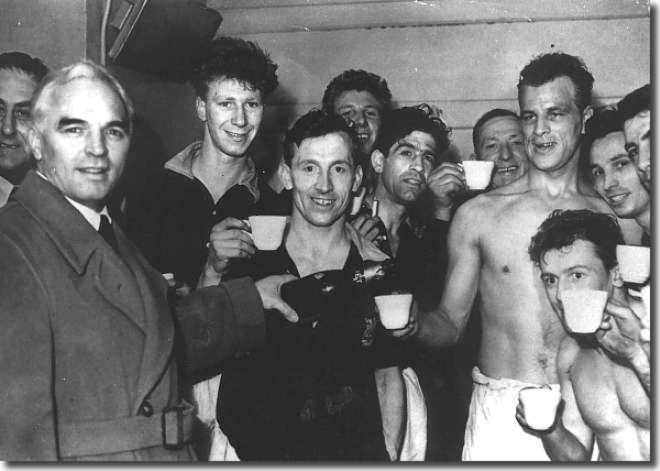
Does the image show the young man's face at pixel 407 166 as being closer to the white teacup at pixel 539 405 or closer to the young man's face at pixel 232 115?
the young man's face at pixel 232 115

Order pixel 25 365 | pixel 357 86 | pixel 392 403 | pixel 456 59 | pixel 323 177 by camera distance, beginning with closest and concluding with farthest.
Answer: pixel 25 365
pixel 323 177
pixel 392 403
pixel 456 59
pixel 357 86

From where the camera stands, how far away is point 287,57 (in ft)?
6.58

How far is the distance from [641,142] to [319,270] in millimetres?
784

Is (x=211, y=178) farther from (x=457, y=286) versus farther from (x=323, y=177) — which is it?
(x=457, y=286)

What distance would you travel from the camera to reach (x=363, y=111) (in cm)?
208

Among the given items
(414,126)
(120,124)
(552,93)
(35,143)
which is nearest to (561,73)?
(552,93)

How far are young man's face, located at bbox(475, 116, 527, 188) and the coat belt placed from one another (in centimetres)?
111

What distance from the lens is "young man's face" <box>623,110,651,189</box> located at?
5.04 ft

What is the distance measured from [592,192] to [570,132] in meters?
0.16

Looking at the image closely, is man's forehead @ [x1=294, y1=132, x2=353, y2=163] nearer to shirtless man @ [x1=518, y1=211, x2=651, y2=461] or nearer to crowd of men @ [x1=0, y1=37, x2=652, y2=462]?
crowd of men @ [x1=0, y1=37, x2=652, y2=462]

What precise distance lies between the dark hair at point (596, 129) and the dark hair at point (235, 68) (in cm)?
80

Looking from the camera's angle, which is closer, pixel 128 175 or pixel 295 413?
pixel 295 413

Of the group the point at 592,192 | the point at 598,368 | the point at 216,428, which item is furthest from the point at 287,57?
the point at 598,368

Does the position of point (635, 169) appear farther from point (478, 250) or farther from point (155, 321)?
point (155, 321)
